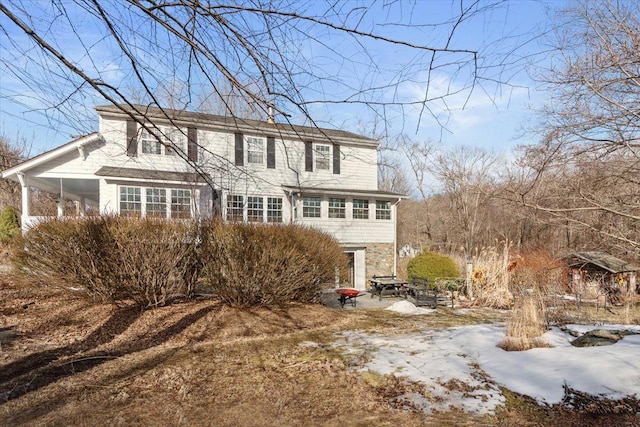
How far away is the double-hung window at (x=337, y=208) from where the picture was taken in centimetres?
1700

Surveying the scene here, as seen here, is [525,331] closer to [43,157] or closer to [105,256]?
[105,256]

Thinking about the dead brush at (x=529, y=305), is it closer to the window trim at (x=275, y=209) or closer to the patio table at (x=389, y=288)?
the patio table at (x=389, y=288)

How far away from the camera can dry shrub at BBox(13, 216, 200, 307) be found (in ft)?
26.5

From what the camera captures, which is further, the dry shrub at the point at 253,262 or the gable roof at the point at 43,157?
the gable roof at the point at 43,157

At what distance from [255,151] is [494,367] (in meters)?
13.2

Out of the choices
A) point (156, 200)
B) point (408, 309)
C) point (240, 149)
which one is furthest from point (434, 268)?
point (156, 200)

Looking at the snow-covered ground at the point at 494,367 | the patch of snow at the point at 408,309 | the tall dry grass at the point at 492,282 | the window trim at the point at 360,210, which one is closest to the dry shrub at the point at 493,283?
the tall dry grass at the point at 492,282

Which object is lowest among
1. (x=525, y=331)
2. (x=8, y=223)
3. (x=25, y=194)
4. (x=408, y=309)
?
(x=408, y=309)

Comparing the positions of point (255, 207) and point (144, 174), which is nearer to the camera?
point (144, 174)

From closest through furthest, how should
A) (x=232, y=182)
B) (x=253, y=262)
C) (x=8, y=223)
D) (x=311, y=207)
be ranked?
(x=253, y=262), (x=232, y=182), (x=311, y=207), (x=8, y=223)

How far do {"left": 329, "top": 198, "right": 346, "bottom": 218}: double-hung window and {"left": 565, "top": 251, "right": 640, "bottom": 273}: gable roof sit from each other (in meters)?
9.10

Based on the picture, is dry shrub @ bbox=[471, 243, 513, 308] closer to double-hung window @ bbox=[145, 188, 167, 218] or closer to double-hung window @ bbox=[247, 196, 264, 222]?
double-hung window @ bbox=[247, 196, 264, 222]

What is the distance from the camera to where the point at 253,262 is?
8914 mm

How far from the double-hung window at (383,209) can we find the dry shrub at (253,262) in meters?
9.00
